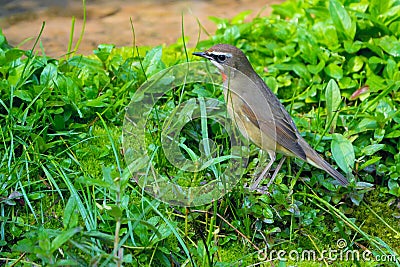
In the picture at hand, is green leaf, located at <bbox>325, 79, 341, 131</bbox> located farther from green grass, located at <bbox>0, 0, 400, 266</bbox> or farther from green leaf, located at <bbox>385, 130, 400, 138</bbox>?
green leaf, located at <bbox>385, 130, 400, 138</bbox>

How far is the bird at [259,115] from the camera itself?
210 inches

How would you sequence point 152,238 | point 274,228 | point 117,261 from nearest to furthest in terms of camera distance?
→ point 117,261
point 152,238
point 274,228

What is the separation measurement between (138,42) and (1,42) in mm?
2173

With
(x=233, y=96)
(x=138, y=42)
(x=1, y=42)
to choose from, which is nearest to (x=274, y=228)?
(x=233, y=96)

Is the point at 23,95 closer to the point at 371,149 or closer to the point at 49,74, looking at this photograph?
the point at 49,74

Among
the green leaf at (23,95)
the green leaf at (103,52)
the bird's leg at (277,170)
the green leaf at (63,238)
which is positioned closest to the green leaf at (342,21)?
the bird's leg at (277,170)

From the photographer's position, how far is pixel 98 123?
5668mm

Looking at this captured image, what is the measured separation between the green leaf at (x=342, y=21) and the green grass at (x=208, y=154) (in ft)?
0.05

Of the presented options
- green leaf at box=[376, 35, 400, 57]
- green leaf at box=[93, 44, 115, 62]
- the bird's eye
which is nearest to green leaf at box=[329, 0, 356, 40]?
green leaf at box=[376, 35, 400, 57]

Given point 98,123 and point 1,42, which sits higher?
point 1,42

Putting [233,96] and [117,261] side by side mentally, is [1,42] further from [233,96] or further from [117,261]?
[117,261]

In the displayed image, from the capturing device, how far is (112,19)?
8227 millimetres

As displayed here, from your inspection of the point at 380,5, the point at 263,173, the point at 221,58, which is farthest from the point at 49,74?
the point at 380,5

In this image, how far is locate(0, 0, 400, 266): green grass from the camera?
4.53m
